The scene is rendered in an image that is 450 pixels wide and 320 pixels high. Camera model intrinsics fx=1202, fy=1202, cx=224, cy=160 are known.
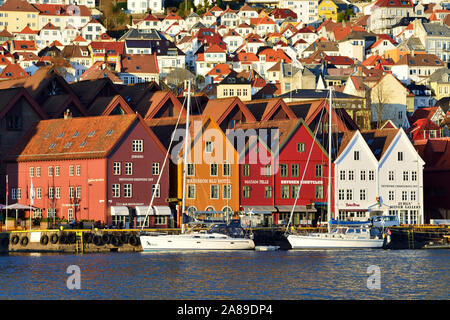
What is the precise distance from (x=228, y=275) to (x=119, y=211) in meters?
25.2

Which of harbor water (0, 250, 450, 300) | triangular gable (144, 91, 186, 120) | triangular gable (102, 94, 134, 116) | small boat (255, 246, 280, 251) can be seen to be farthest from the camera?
triangular gable (144, 91, 186, 120)

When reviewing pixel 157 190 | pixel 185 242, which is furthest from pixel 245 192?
pixel 185 242

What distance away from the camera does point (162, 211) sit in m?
94.2

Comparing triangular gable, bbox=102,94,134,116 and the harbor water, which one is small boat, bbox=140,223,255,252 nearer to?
the harbor water

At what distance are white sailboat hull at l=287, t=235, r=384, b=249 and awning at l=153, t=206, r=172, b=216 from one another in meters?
10.7

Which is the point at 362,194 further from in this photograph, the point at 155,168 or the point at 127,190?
the point at 127,190

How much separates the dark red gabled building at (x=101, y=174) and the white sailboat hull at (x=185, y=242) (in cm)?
837

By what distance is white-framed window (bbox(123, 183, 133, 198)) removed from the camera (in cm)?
9406

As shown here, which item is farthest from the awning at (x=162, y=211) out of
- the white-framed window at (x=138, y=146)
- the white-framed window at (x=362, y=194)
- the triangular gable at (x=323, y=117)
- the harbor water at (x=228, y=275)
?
the triangular gable at (x=323, y=117)

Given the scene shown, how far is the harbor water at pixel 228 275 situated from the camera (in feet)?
200

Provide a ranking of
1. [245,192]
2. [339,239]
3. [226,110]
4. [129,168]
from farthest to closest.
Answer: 1. [226,110]
2. [245,192]
3. [129,168]
4. [339,239]

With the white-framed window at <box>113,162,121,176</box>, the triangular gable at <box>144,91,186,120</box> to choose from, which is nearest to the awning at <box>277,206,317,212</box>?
the white-framed window at <box>113,162,121,176</box>

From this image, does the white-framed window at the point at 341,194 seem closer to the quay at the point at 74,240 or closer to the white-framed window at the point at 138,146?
→ the quay at the point at 74,240

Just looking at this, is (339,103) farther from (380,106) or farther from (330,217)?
(330,217)
